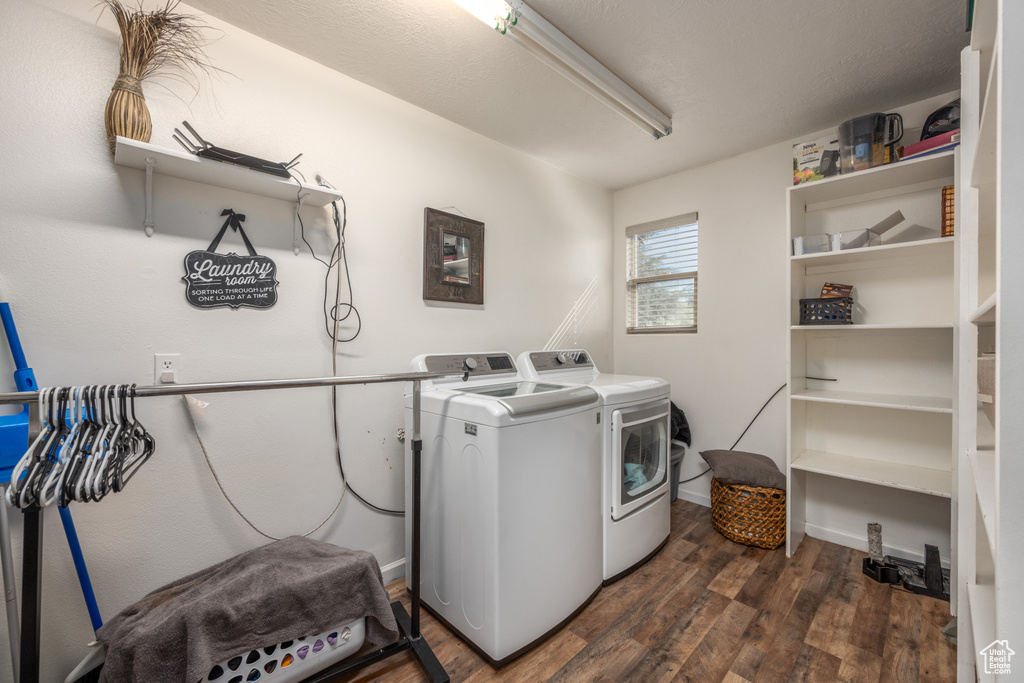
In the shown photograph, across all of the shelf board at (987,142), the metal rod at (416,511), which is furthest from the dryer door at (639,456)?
the shelf board at (987,142)

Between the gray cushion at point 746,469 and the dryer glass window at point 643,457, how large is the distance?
406 mm

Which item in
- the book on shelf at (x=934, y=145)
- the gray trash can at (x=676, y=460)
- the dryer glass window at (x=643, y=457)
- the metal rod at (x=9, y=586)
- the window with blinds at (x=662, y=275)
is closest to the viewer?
the metal rod at (x=9, y=586)

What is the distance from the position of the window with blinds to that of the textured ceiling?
798 millimetres

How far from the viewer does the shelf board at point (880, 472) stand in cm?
195

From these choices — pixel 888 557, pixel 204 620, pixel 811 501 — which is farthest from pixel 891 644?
pixel 204 620

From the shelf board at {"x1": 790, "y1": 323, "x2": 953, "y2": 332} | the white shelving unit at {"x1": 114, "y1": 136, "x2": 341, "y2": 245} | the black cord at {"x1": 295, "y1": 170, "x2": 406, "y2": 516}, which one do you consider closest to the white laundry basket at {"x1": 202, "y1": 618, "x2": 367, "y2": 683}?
the black cord at {"x1": 295, "y1": 170, "x2": 406, "y2": 516}

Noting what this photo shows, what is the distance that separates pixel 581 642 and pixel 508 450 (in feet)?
2.86

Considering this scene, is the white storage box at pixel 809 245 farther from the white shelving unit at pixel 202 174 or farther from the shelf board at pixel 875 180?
the white shelving unit at pixel 202 174

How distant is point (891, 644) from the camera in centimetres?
161

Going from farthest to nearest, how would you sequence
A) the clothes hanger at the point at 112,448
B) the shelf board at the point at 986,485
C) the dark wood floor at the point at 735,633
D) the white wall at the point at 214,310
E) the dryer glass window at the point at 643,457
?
the dryer glass window at the point at 643,457 < the dark wood floor at the point at 735,633 < the white wall at the point at 214,310 < the clothes hanger at the point at 112,448 < the shelf board at the point at 986,485

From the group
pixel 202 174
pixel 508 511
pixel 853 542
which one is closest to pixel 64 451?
pixel 202 174

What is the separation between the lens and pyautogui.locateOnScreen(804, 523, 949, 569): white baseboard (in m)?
2.19

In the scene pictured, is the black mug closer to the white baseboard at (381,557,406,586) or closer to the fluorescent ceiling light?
the fluorescent ceiling light

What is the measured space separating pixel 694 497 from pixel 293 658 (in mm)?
2650
